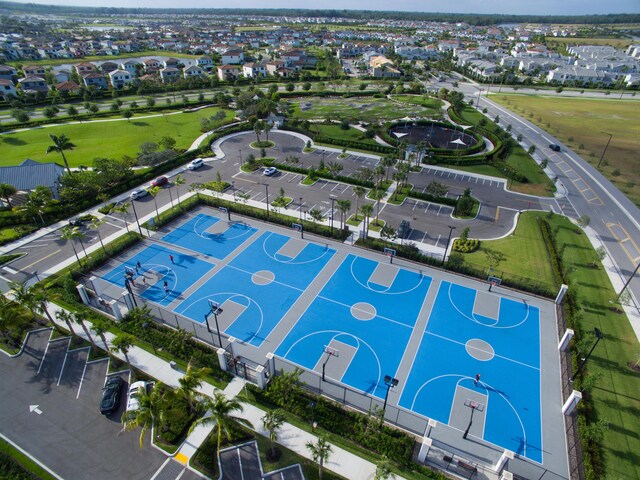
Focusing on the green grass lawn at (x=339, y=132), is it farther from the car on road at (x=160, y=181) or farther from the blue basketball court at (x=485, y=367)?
the blue basketball court at (x=485, y=367)

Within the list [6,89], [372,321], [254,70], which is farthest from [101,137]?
[254,70]

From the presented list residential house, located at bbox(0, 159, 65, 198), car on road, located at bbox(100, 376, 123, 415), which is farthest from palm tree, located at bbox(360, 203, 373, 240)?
residential house, located at bbox(0, 159, 65, 198)

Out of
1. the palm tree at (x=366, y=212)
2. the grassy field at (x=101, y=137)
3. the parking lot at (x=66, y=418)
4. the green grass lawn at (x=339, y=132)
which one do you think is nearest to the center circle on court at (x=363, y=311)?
the palm tree at (x=366, y=212)

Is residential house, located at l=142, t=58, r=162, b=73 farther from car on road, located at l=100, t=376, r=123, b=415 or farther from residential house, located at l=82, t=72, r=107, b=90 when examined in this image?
car on road, located at l=100, t=376, r=123, b=415

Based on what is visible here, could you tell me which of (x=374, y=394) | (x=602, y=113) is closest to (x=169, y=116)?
(x=374, y=394)

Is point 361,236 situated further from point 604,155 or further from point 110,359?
point 604,155

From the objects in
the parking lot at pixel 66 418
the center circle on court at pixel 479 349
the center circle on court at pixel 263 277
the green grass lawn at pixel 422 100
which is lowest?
the parking lot at pixel 66 418
